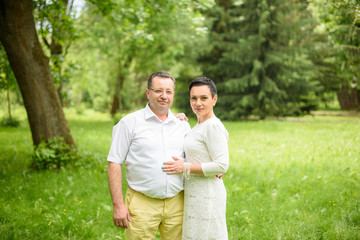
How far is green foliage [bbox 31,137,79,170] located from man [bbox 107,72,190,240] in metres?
4.67

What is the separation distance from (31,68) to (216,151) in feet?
18.4

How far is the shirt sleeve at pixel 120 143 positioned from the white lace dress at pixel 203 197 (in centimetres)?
57

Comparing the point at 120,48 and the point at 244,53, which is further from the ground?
the point at 120,48

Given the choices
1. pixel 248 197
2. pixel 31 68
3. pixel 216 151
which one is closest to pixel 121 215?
pixel 216 151

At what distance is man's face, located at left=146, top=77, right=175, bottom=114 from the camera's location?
9.00ft

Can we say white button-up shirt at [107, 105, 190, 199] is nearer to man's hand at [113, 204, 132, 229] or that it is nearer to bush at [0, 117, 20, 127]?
man's hand at [113, 204, 132, 229]

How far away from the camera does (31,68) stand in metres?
6.59

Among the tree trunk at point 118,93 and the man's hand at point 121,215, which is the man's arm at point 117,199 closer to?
the man's hand at point 121,215

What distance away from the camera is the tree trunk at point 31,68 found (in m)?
6.31

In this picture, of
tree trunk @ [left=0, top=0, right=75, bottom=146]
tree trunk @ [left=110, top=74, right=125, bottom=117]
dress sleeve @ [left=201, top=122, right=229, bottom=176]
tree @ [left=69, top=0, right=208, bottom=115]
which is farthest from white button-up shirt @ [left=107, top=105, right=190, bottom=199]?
tree trunk @ [left=110, top=74, right=125, bottom=117]

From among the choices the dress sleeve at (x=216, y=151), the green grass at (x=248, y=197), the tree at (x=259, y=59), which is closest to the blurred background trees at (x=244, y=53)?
the tree at (x=259, y=59)

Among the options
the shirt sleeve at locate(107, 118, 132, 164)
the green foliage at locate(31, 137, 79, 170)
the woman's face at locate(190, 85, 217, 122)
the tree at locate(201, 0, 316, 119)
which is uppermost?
the tree at locate(201, 0, 316, 119)

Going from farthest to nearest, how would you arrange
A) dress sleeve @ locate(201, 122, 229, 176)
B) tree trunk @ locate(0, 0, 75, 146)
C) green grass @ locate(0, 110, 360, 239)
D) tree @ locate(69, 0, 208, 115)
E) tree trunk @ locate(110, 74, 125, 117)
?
tree trunk @ locate(110, 74, 125, 117)
tree @ locate(69, 0, 208, 115)
tree trunk @ locate(0, 0, 75, 146)
green grass @ locate(0, 110, 360, 239)
dress sleeve @ locate(201, 122, 229, 176)

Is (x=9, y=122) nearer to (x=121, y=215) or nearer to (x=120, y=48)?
(x=120, y=48)
